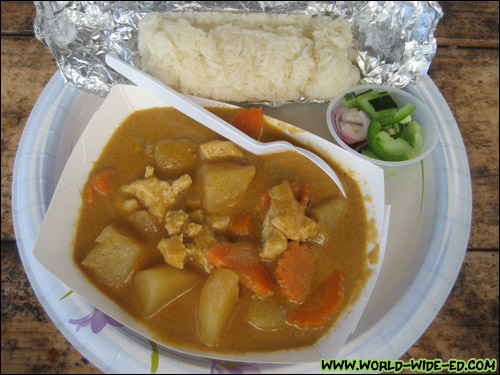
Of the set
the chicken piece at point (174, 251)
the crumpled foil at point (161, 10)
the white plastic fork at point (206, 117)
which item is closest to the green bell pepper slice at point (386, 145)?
the white plastic fork at point (206, 117)

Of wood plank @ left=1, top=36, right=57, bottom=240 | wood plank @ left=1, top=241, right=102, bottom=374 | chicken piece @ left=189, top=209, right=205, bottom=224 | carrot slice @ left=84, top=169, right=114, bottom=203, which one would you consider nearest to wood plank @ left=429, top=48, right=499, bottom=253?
chicken piece @ left=189, top=209, right=205, bottom=224

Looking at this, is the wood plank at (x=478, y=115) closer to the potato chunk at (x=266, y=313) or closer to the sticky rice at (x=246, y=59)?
the sticky rice at (x=246, y=59)

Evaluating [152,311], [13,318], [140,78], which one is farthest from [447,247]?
[13,318]

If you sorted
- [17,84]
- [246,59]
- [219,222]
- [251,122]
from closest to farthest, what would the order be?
[219,222] < [251,122] < [246,59] < [17,84]

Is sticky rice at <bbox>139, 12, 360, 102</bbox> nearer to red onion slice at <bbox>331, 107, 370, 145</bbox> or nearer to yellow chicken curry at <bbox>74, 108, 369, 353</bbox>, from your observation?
red onion slice at <bbox>331, 107, 370, 145</bbox>

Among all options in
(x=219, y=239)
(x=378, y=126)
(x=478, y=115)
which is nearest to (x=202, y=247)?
(x=219, y=239)

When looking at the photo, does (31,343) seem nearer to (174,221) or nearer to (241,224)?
(174,221)

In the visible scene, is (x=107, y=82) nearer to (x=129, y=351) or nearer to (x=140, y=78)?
(x=140, y=78)
